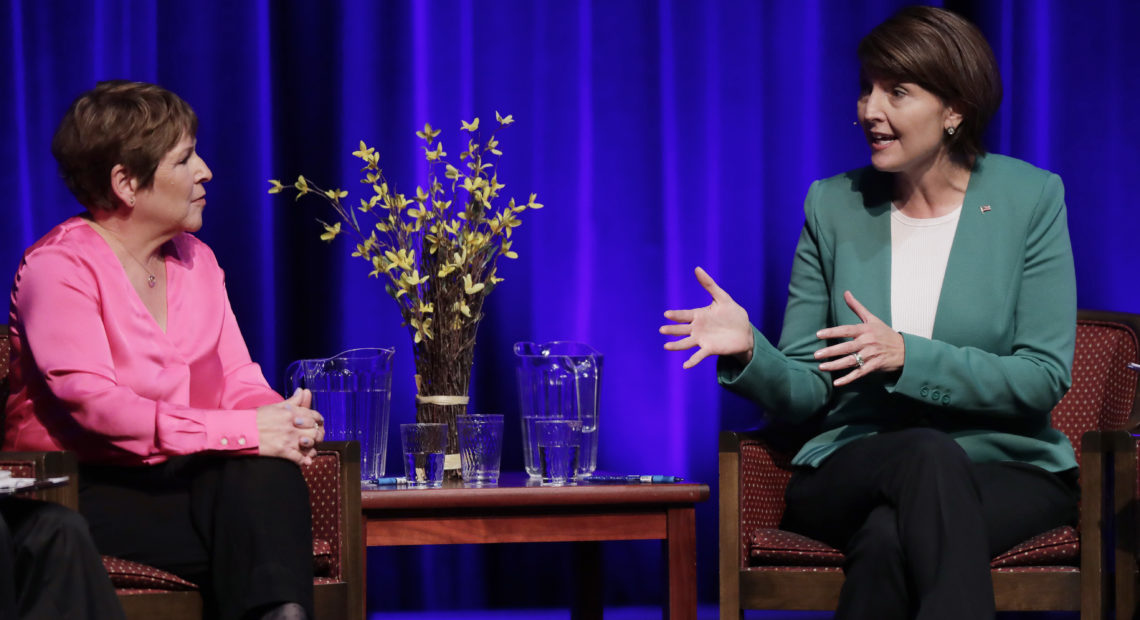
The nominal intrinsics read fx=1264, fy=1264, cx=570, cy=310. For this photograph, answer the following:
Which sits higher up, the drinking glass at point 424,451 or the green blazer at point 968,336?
the green blazer at point 968,336

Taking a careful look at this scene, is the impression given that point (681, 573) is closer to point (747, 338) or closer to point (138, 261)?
point (747, 338)

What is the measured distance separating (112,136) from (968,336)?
1.54m

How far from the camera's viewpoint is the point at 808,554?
2.10 meters

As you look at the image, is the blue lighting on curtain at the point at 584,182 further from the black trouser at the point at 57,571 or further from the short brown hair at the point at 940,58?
the black trouser at the point at 57,571

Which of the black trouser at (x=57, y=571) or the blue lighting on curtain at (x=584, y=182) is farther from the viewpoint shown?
the blue lighting on curtain at (x=584, y=182)

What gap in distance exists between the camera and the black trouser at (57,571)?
5.69ft

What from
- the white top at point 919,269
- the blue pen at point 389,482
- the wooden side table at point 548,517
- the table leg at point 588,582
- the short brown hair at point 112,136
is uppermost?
the short brown hair at point 112,136

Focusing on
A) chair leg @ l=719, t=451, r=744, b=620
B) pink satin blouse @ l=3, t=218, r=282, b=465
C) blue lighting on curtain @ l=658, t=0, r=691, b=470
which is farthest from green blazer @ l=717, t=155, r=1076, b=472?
pink satin blouse @ l=3, t=218, r=282, b=465

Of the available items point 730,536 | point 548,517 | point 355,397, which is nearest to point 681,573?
point 730,536

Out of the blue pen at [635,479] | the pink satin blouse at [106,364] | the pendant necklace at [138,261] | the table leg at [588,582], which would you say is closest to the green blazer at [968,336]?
the blue pen at [635,479]

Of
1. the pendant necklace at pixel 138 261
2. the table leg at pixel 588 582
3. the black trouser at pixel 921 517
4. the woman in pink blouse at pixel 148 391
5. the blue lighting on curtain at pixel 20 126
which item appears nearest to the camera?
the black trouser at pixel 921 517

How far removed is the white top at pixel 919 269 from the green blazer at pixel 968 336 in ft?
0.09

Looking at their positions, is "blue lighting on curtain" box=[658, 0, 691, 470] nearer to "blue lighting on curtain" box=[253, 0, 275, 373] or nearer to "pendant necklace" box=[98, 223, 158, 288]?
"blue lighting on curtain" box=[253, 0, 275, 373]

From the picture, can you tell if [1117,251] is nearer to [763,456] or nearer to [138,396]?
[763,456]
